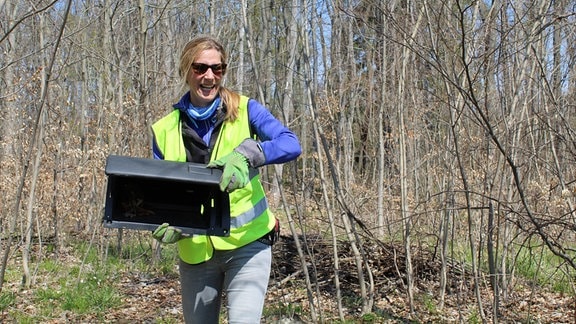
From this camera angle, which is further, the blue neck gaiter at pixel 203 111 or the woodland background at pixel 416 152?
the woodland background at pixel 416 152

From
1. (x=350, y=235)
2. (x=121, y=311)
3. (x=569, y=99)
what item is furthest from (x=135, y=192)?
(x=569, y=99)

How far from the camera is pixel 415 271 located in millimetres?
6023

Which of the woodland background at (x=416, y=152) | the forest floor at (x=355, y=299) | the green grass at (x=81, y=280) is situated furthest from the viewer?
the green grass at (x=81, y=280)

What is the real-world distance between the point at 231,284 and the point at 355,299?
3689mm

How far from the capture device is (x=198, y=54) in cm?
253

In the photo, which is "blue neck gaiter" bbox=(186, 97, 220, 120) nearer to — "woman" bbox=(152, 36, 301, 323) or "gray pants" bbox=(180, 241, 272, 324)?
"woman" bbox=(152, 36, 301, 323)

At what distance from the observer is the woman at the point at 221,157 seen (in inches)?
95.8

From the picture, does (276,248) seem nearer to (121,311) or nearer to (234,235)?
(121,311)

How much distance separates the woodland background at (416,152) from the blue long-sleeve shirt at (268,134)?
0.77m

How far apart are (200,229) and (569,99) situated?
430 cm

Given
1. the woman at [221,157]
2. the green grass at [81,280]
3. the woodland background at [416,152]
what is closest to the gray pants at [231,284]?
the woman at [221,157]

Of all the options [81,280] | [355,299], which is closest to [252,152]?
[355,299]

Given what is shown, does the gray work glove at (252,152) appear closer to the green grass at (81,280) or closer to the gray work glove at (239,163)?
the gray work glove at (239,163)

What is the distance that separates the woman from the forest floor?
276 cm
